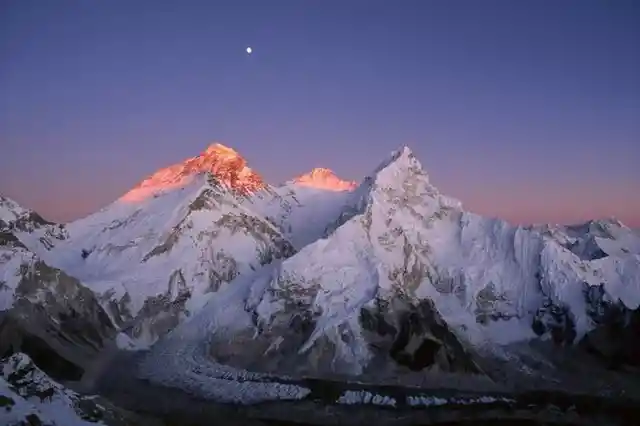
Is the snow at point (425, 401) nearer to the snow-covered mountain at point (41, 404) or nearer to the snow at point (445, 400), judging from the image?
the snow at point (445, 400)

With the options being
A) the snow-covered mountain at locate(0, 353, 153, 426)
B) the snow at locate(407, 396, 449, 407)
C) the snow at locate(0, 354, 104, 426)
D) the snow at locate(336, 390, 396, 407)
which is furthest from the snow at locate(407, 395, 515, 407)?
the snow at locate(0, 354, 104, 426)

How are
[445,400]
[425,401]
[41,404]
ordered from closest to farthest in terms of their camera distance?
[41,404]
[425,401]
[445,400]

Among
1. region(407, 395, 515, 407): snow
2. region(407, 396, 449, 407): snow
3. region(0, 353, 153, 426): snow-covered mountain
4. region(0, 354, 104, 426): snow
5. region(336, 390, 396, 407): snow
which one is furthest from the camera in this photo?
region(407, 395, 515, 407): snow

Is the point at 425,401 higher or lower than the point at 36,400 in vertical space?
lower

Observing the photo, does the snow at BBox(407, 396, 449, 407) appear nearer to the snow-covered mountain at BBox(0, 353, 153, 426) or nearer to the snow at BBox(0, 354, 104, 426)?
the snow-covered mountain at BBox(0, 353, 153, 426)

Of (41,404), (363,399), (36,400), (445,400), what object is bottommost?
(363,399)

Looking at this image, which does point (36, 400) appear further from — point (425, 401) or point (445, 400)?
point (445, 400)

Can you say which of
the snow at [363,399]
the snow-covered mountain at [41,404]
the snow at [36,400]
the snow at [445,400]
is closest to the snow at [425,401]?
the snow at [445,400]

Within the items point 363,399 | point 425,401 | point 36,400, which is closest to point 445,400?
point 425,401
